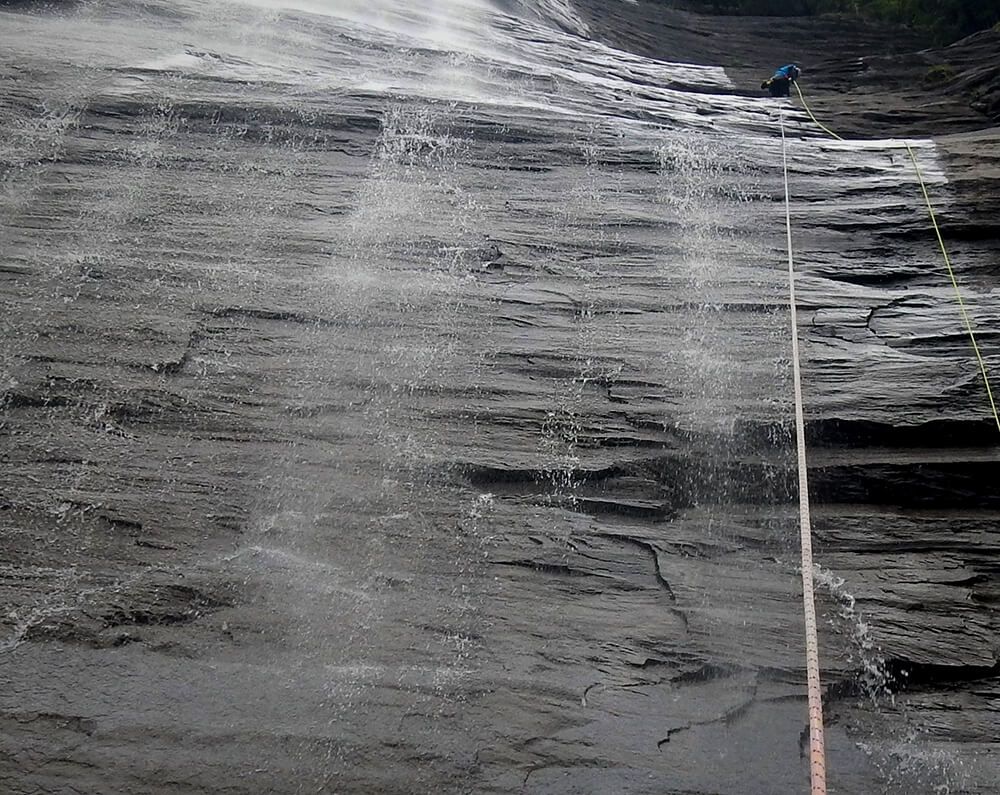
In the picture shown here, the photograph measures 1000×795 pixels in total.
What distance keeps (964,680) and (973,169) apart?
199 inches

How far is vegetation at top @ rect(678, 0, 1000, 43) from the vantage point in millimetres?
15602

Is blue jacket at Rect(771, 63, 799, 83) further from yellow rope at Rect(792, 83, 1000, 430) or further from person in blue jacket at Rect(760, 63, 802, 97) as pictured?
yellow rope at Rect(792, 83, 1000, 430)

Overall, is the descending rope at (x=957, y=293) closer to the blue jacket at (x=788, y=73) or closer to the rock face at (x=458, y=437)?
the rock face at (x=458, y=437)

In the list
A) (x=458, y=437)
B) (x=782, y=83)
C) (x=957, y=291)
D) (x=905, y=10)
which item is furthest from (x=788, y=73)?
(x=458, y=437)

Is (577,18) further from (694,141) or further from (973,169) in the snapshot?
(973,169)

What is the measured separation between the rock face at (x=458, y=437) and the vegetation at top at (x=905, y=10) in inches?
349

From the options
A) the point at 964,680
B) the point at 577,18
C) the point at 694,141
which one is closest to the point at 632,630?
the point at 964,680

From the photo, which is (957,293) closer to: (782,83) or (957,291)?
(957,291)

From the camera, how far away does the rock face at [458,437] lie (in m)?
4.45

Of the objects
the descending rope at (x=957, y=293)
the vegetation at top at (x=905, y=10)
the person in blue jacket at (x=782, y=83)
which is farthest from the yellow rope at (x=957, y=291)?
the vegetation at top at (x=905, y=10)

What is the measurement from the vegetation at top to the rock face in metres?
8.88

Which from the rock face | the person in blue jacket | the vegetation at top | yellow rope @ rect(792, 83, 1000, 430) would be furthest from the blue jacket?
the vegetation at top

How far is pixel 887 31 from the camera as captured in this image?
16.0m

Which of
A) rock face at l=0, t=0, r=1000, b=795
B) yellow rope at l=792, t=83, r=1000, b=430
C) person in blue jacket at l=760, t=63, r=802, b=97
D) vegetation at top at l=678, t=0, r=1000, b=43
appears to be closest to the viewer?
rock face at l=0, t=0, r=1000, b=795
